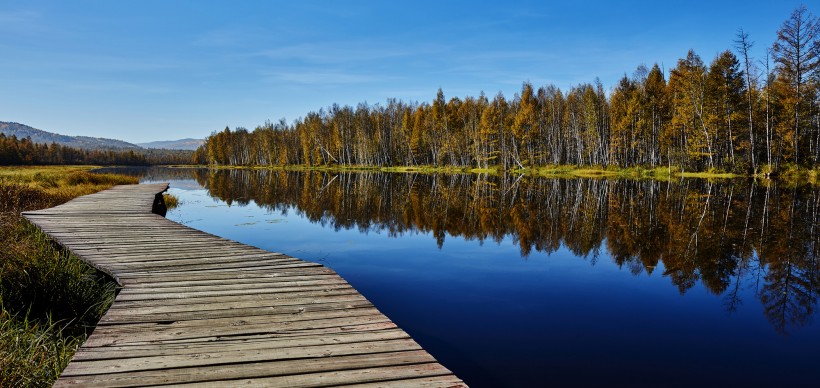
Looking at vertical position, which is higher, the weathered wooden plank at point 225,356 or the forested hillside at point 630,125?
the forested hillside at point 630,125

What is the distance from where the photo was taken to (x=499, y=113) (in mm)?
74438

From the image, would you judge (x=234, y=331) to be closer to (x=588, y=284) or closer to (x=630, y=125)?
(x=588, y=284)

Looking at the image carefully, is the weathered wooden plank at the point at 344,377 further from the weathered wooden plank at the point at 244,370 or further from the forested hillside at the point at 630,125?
the forested hillside at the point at 630,125

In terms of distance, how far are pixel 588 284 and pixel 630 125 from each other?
56.9 m

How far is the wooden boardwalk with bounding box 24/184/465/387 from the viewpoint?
3.69m

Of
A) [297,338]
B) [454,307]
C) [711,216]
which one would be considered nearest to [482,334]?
[454,307]

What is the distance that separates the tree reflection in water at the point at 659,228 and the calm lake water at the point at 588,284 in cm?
8

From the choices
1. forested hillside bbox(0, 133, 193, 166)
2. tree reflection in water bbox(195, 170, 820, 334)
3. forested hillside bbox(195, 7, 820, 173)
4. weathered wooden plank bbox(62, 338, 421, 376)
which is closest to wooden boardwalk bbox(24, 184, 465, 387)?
weathered wooden plank bbox(62, 338, 421, 376)

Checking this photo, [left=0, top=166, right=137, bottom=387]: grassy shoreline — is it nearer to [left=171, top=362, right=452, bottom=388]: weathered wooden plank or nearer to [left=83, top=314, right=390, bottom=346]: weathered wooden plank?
[left=83, top=314, right=390, bottom=346]: weathered wooden plank

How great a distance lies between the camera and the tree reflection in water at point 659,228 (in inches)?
378

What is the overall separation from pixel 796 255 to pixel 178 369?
1437 cm

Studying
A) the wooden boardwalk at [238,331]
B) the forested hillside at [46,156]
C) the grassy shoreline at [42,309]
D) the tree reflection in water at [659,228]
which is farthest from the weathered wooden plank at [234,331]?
the forested hillside at [46,156]

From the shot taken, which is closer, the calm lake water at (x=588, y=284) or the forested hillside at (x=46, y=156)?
the calm lake water at (x=588, y=284)

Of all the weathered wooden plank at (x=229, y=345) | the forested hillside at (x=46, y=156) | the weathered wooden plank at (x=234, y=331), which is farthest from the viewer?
the forested hillside at (x=46, y=156)
